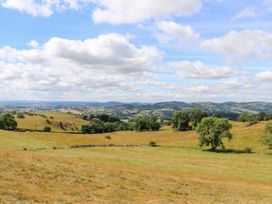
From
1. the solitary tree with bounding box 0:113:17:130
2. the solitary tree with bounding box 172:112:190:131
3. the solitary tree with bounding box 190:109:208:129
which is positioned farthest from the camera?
the solitary tree with bounding box 190:109:208:129

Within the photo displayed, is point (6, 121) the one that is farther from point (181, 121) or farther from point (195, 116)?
point (195, 116)

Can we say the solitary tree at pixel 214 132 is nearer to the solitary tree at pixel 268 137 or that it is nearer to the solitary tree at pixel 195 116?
the solitary tree at pixel 268 137

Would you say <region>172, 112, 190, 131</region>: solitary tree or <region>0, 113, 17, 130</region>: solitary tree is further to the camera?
<region>172, 112, 190, 131</region>: solitary tree

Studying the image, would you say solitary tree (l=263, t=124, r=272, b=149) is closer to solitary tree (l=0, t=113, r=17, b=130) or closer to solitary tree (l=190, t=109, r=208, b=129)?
solitary tree (l=190, t=109, r=208, b=129)

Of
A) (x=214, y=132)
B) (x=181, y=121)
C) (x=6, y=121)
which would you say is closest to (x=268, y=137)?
(x=214, y=132)

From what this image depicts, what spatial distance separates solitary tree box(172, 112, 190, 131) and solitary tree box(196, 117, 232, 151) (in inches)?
2703

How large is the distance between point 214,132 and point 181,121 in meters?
72.3

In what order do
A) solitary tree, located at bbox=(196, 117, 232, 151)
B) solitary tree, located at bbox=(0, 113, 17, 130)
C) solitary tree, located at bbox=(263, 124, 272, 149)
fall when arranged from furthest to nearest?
solitary tree, located at bbox=(0, 113, 17, 130) < solitary tree, located at bbox=(196, 117, 232, 151) < solitary tree, located at bbox=(263, 124, 272, 149)

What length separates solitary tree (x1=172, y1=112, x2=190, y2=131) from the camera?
602 ft

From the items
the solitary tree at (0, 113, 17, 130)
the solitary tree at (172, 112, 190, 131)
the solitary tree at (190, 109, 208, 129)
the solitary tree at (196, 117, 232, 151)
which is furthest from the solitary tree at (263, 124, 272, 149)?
the solitary tree at (0, 113, 17, 130)

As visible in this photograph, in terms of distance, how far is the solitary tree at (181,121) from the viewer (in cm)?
18350

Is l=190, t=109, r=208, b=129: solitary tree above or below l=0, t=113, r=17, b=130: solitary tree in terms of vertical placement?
above

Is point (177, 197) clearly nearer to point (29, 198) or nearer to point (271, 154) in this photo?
point (29, 198)

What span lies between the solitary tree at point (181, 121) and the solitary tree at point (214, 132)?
2703 inches
